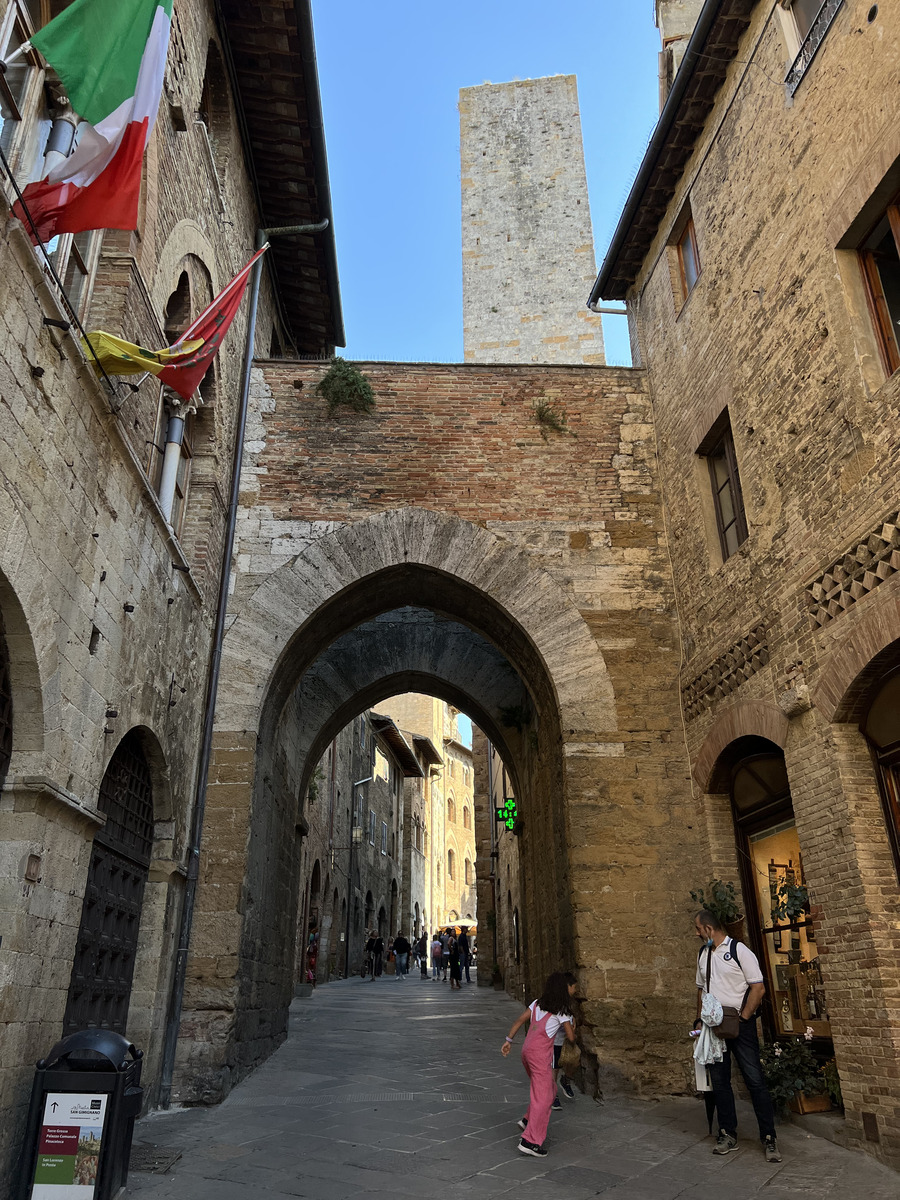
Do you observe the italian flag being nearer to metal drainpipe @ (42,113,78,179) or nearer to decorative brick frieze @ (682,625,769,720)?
metal drainpipe @ (42,113,78,179)

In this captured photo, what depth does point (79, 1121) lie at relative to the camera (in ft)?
12.2

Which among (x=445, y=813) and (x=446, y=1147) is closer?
(x=446, y=1147)

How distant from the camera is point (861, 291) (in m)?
5.26

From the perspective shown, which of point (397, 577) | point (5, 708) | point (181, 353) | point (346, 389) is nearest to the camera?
point (5, 708)

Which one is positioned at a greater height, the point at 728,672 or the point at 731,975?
the point at 728,672

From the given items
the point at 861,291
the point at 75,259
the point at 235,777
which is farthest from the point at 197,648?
the point at 861,291

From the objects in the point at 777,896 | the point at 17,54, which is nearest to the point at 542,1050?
the point at 777,896

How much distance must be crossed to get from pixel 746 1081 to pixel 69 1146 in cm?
337

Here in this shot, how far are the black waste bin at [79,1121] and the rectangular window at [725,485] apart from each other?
538 cm

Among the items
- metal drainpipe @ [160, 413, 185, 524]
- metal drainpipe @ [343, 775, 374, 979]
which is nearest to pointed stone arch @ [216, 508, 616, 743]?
metal drainpipe @ [160, 413, 185, 524]

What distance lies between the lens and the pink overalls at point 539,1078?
4.75 m

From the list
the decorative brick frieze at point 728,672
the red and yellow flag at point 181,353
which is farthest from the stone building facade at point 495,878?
the red and yellow flag at point 181,353

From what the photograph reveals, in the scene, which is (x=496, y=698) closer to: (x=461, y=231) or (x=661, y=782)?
(x=661, y=782)

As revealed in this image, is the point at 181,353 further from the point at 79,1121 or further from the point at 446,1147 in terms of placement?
the point at 446,1147
